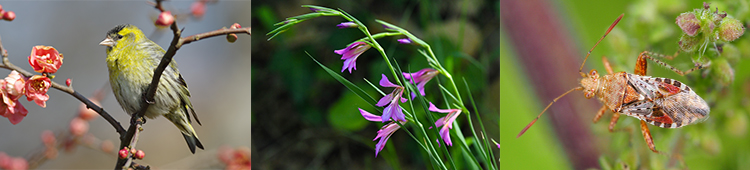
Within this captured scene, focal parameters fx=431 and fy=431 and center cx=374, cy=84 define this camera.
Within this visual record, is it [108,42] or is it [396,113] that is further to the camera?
[108,42]

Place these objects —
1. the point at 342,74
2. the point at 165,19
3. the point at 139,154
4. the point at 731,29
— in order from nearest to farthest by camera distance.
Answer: the point at 731,29, the point at 165,19, the point at 139,154, the point at 342,74

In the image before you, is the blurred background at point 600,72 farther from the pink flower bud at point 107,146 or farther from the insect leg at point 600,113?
the pink flower bud at point 107,146

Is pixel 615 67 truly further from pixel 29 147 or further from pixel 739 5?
pixel 29 147

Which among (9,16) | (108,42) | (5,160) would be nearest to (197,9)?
(108,42)

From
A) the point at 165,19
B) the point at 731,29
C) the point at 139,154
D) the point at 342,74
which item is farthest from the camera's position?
the point at 342,74

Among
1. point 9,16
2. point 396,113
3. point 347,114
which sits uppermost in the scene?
point 9,16

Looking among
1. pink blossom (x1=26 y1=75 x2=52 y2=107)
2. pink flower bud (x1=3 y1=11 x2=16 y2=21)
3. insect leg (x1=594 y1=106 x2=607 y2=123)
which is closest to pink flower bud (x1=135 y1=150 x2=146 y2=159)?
pink blossom (x1=26 y1=75 x2=52 y2=107)

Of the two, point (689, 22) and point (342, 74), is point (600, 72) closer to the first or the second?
point (689, 22)
